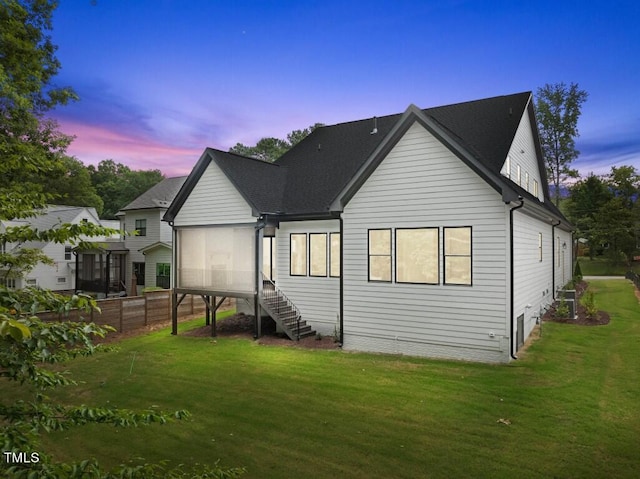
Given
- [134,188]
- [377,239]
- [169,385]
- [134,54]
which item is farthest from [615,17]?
[134,188]

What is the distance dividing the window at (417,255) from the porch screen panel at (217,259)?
5746 millimetres

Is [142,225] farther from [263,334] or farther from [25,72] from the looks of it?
[263,334]

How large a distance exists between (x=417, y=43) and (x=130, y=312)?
803 inches

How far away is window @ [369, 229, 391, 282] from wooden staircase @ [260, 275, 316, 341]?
3.65m

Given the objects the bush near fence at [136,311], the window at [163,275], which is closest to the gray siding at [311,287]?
the bush near fence at [136,311]

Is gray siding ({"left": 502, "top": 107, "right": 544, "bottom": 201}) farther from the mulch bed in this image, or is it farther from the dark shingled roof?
the mulch bed

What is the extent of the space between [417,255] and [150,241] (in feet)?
79.9

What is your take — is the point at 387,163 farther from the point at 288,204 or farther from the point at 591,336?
the point at 591,336

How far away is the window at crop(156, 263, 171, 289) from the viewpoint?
2889 cm

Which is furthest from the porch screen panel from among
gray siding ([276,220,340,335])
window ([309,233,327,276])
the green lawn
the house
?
the green lawn

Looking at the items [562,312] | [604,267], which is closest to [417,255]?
[562,312]

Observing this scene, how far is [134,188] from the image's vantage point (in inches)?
2640

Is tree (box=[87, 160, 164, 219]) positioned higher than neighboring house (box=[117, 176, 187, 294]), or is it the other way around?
tree (box=[87, 160, 164, 219])

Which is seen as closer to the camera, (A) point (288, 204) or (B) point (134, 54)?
(A) point (288, 204)
